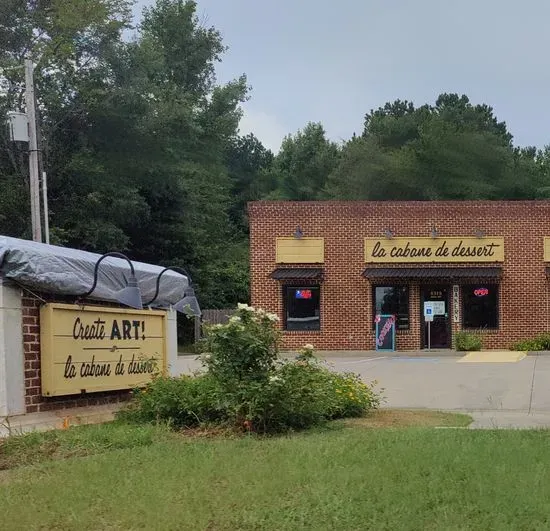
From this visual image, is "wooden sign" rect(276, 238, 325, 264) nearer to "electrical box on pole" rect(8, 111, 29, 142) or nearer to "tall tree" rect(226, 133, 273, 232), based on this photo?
"electrical box on pole" rect(8, 111, 29, 142)

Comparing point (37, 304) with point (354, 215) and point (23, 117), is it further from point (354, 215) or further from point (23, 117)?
point (354, 215)

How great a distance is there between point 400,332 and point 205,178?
76.2 feet

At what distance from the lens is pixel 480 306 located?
82.3 ft

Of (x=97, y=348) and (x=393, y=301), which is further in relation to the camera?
(x=393, y=301)

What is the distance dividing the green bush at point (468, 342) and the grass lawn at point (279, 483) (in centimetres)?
1776

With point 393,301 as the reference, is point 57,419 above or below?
below

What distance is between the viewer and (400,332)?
2503 cm

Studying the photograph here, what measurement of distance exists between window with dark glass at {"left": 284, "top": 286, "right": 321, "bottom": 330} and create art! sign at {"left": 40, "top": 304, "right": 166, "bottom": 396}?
1560cm

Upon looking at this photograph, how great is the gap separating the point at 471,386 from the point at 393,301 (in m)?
11.1

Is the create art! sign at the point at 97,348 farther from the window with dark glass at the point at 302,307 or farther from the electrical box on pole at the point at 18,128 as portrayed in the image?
the window with dark glass at the point at 302,307

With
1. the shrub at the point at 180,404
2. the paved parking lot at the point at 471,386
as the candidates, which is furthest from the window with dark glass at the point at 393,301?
the shrub at the point at 180,404

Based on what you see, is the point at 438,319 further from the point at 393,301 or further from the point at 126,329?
the point at 126,329

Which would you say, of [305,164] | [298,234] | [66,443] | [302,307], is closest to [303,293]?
[302,307]

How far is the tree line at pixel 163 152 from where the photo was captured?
30.4m
